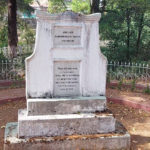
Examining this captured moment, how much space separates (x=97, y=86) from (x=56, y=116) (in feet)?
3.12

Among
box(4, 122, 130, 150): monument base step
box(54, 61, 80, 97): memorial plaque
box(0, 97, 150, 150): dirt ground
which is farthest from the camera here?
box(0, 97, 150, 150): dirt ground

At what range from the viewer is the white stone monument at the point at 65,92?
412 centimetres

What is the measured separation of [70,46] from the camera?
14.0ft

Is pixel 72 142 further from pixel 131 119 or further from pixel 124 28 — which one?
pixel 124 28

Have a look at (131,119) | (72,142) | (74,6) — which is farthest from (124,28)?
(72,142)

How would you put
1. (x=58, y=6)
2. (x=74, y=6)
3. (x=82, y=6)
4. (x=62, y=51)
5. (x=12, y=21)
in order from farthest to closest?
(x=74, y=6) < (x=82, y=6) < (x=58, y=6) < (x=12, y=21) < (x=62, y=51)

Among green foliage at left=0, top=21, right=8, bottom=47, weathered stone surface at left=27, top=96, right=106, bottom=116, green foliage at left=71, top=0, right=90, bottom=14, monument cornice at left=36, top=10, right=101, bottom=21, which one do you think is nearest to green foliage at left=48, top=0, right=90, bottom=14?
green foliage at left=71, top=0, right=90, bottom=14

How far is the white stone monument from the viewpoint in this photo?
4.12 metres

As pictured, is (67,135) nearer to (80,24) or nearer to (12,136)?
(12,136)

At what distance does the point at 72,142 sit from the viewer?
4.17m

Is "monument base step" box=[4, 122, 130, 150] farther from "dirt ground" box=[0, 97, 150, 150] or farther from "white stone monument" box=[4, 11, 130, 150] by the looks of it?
"dirt ground" box=[0, 97, 150, 150]

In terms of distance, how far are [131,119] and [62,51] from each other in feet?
8.98

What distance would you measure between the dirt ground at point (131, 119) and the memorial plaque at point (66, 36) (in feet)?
7.16

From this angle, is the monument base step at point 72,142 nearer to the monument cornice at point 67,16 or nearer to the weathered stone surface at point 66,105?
the weathered stone surface at point 66,105
